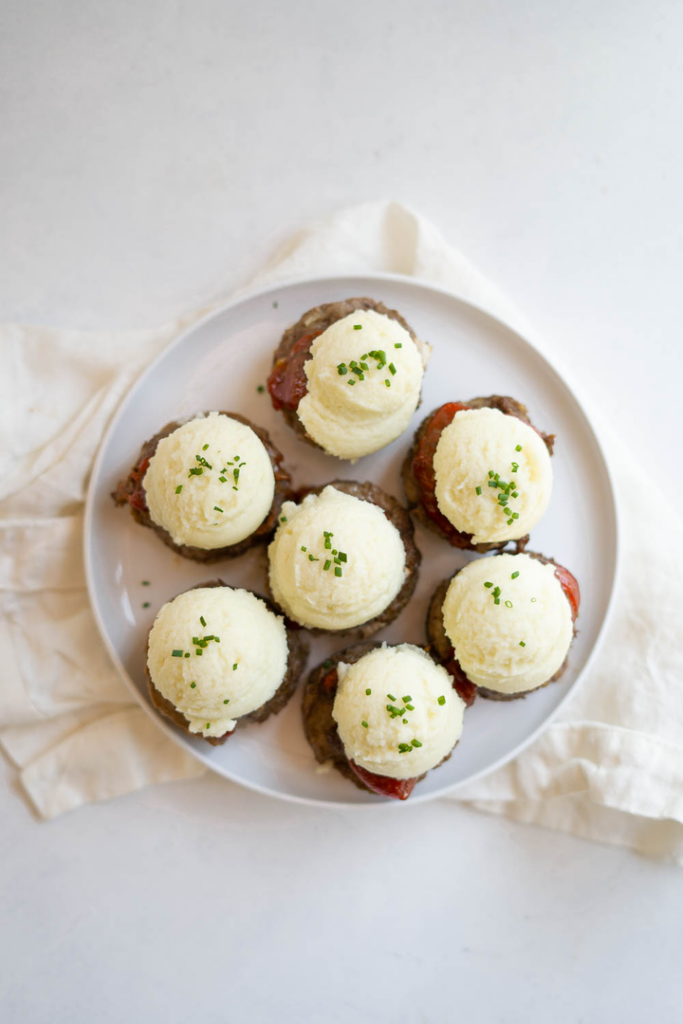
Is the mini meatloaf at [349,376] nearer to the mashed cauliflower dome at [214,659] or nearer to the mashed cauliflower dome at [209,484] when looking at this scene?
the mashed cauliflower dome at [209,484]

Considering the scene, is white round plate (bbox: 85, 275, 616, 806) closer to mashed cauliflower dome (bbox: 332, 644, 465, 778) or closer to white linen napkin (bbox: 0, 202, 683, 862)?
white linen napkin (bbox: 0, 202, 683, 862)

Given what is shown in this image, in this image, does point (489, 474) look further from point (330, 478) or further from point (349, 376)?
point (330, 478)

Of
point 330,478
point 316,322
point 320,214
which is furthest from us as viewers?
point 320,214

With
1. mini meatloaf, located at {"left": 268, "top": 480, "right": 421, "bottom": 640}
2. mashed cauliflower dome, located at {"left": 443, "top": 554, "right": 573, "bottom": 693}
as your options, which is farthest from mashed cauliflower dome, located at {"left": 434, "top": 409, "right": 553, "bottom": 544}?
mini meatloaf, located at {"left": 268, "top": 480, "right": 421, "bottom": 640}

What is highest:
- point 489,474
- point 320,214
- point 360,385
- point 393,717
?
point 320,214

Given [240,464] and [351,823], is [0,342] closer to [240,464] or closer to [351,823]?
[240,464]

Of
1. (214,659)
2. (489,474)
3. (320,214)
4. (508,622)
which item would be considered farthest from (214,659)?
(320,214)

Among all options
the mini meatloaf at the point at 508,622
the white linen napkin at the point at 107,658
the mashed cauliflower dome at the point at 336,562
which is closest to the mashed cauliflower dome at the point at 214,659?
the mashed cauliflower dome at the point at 336,562
